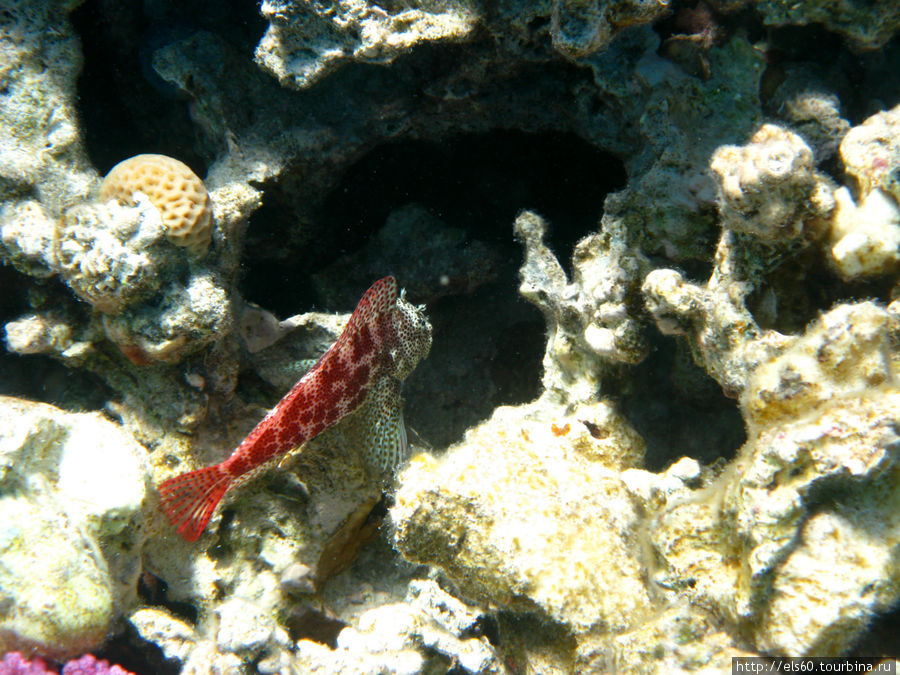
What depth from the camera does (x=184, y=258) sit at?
123 inches

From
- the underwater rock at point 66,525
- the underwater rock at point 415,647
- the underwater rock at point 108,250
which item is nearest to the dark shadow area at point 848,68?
the underwater rock at point 415,647

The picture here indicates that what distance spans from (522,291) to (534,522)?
164cm

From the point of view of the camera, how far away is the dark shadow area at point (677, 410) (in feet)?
11.7

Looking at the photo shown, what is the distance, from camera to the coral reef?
2.19m

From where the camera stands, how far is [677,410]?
381 cm

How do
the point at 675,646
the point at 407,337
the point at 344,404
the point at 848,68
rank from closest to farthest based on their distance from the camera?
1. the point at 675,646
2. the point at 848,68
3. the point at 344,404
4. the point at 407,337

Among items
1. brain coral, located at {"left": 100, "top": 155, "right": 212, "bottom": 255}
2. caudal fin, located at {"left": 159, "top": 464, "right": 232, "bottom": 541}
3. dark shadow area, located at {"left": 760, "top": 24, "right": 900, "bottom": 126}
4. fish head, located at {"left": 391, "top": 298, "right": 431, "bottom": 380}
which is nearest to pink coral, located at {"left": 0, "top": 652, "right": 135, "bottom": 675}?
caudal fin, located at {"left": 159, "top": 464, "right": 232, "bottom": 541}

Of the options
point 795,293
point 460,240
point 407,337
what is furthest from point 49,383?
point 795,293

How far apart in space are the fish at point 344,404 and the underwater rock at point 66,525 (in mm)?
274

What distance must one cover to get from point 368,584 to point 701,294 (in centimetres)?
322

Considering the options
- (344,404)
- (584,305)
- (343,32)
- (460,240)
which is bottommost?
(344,404)

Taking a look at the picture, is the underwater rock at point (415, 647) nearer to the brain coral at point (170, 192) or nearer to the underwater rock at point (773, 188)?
the brain coral at point (170, 192)

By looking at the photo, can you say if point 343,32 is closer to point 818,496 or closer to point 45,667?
point 818,496

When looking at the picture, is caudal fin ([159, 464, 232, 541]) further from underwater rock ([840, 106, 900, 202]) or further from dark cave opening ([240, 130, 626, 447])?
underwater rock ([840, 106, 900, 202])
